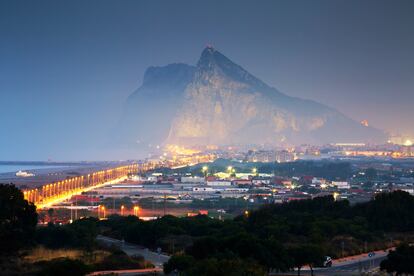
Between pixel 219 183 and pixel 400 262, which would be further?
pixel 219 183

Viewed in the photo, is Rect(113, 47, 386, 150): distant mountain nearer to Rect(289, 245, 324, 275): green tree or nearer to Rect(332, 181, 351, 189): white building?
Rect(332, 181, 351, 189): white building

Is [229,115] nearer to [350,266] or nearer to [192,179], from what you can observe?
[192,179]

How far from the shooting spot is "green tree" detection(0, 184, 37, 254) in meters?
28.7

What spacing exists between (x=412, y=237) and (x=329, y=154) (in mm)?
104652

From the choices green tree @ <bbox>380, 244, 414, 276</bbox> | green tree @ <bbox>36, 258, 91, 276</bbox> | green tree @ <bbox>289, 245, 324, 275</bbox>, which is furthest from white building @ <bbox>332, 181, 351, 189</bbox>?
green tree @ <bbox>36, 258, 91, 276</bbox>

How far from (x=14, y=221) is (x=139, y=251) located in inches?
242

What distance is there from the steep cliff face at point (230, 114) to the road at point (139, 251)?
412 ft

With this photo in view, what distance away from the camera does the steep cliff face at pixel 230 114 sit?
166 m

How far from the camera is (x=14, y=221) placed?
96.8ft

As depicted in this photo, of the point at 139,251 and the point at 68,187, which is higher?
the point at 68,187

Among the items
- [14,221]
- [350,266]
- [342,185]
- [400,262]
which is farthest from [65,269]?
[342,185]

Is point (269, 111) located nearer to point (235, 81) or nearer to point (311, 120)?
point (235, 81)

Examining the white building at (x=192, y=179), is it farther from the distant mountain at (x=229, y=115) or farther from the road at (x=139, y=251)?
the distant mountain at (x=229, y=115)

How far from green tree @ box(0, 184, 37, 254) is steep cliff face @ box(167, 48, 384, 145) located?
5204 inches
